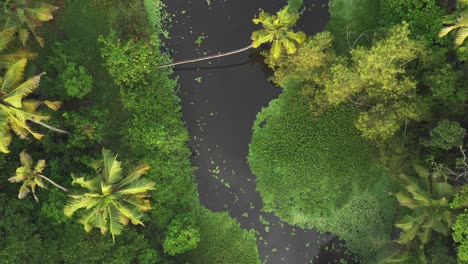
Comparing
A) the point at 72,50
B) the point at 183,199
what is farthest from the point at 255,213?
the point at 72,50

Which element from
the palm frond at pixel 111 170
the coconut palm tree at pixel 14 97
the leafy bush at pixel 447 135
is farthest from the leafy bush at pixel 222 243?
the leafy bush at pixel 447 135

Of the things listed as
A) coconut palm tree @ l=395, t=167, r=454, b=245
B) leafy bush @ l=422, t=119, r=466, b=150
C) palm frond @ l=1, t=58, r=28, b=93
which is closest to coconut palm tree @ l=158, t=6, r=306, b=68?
leafy bush @ l=422, t=119, r=466, b=150

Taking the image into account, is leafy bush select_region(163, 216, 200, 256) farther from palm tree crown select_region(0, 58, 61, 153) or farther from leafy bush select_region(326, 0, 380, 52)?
leafy bush select_region(326, 0, 380, 52)

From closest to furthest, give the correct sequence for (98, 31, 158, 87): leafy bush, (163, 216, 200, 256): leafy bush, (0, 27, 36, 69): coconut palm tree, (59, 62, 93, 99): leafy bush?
1. (0, 27, 36, 69): coconut palm tree
2. (59, 62, 93, 99): leafy bush
3. (98, 31, 158, 87): leafy bush
4. (163, 216, 200, 256): leafy bush

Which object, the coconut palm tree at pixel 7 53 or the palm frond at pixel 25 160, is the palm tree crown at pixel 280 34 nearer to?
the coconut palm tree at pixel 7 53

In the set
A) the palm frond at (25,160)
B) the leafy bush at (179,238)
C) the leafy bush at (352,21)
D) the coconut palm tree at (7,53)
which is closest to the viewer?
the coconut palm tree at (7,53)

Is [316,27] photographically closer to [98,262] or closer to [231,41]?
[231,41]
